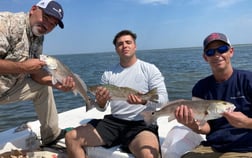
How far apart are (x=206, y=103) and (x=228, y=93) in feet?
1.05

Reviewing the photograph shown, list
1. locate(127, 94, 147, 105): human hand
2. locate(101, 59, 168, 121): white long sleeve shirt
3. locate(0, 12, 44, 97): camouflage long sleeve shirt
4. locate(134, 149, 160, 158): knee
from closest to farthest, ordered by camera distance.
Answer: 1. locate(134, 149, 160, 158): knee
2. locate(127, 94, 147, 105): human hand
3. locate(0, 12, 44, 97): camouflage long sleeve shirt
4. locate(101, 59, 168, 121): white long sleeve shirt

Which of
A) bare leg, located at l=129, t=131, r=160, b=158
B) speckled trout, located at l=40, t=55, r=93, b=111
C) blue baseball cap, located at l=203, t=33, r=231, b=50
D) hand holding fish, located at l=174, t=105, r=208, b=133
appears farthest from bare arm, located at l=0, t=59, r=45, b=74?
blue baseball cap, located at l=203, t=33, r=231, b=50

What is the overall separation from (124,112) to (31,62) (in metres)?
1.55

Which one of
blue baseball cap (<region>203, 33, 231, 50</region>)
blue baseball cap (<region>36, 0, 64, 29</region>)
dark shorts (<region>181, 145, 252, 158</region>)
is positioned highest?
blue baseball cap (<region>36, 0, 64, 29</region>)

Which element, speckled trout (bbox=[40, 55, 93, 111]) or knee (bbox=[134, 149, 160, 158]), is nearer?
knee (bbox=[134, 149, 160, 158])

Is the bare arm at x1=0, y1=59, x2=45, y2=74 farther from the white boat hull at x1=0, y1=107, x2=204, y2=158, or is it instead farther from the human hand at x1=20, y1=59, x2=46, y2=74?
the white boat hull at x1=0, y1=107, x2=204, y2=158

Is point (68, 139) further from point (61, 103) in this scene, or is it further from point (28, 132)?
point (61, 103)

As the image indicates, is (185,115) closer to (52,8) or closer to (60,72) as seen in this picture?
(60,72)

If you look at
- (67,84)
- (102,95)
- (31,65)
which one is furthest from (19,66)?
(102,95)

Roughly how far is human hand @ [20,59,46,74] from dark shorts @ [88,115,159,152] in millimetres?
1225

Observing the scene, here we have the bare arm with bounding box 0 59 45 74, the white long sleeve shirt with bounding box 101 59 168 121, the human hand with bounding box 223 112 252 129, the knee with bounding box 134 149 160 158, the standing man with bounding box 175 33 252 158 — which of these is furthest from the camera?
the white long sleeve shirt with bounding box 101 59 168 121

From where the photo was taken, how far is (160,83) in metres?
4.69

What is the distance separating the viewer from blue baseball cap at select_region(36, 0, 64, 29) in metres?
4.54

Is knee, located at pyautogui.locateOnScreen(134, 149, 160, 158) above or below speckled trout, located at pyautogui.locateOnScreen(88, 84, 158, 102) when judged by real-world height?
below
